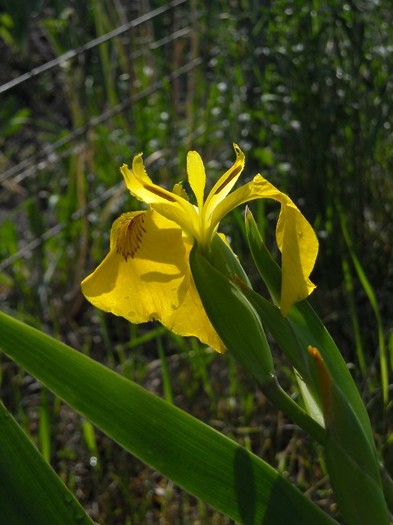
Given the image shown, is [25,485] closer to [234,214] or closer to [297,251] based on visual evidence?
[297,251]

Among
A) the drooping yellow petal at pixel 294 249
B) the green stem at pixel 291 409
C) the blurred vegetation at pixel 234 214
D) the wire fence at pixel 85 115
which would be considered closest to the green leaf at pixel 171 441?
the green stem at pixel 291 409

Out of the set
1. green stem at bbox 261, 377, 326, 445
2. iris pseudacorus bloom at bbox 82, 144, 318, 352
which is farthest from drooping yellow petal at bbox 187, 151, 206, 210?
green stem at bbox 261, 377, 326, 445

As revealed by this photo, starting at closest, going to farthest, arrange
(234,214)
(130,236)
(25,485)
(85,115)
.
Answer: (25,485), (130,236), (234,214), (85,115)

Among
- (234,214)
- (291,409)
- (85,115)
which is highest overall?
(291,409)

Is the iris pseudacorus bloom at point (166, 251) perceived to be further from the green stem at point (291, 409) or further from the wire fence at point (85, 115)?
the wire fence at point (85, 115)

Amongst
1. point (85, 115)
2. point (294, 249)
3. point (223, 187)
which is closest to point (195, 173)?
point (223, 187)

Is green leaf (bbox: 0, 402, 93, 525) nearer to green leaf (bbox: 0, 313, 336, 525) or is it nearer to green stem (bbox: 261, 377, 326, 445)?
green leaf (bbox: 0, 313, 336, 525)
